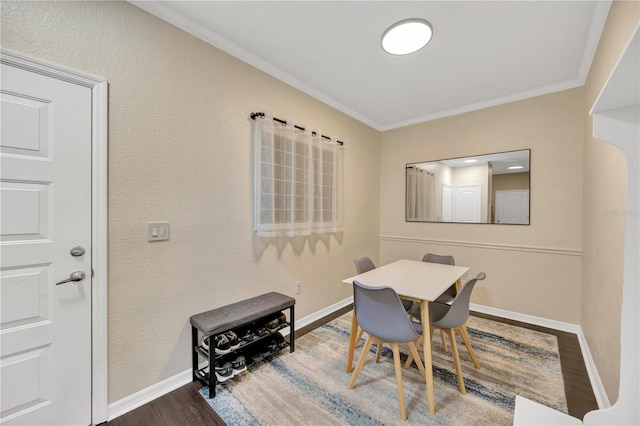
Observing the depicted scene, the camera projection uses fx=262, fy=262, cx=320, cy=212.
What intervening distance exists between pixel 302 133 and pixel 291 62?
0.65m

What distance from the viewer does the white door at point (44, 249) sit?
1293mm

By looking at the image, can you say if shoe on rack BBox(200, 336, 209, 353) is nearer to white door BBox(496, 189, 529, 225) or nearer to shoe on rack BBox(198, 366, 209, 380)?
shoe on rack BBox(198, 366, 209, 380)

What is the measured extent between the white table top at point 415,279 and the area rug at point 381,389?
700 millimetres

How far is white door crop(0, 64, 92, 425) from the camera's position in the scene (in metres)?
1.29

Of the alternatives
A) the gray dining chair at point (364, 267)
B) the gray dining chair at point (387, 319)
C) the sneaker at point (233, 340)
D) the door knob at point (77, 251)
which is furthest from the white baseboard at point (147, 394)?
the gray dining chair at point (364, 267)

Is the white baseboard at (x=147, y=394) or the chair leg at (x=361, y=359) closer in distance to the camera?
the white baseboard at (x=147, y=394)

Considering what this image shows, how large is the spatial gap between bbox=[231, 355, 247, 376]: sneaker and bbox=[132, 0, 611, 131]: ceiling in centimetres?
246

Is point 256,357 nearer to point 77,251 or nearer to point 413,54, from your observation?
point 77,251

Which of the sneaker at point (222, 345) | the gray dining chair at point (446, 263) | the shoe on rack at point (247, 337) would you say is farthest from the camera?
the gray dining chair at point (446, 263)

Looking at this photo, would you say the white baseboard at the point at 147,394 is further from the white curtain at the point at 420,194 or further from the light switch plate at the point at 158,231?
the white curtain at the point at 420,194

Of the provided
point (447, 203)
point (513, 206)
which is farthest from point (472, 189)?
point (513, 206)

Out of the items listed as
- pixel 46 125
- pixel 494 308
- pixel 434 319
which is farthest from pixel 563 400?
pixel 46 125

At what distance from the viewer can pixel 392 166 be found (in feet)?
13.2

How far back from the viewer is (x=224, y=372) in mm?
1869
